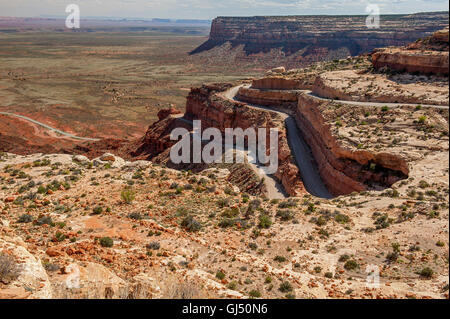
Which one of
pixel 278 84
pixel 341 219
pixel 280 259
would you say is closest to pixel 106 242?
pixel 280 259

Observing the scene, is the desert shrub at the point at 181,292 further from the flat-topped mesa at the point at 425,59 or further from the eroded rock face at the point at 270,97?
the eroded rock face at the point at 270,97

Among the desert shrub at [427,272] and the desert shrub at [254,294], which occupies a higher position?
the desert shrub at [427,272]

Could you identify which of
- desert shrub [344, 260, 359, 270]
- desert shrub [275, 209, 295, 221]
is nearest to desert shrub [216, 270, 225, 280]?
desert shrub [344, 260, 359, 270]

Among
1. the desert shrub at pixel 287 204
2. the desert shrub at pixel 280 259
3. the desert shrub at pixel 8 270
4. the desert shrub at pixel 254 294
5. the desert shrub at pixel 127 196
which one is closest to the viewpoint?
the desert shrub at pixel 8 270

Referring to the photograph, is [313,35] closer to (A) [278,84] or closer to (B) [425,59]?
(A) [278,84]

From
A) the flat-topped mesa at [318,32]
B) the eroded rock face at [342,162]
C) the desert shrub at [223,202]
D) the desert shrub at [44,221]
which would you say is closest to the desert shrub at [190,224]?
the desert shrub at [223,202]

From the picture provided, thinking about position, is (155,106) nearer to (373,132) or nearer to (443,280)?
(373,132)
